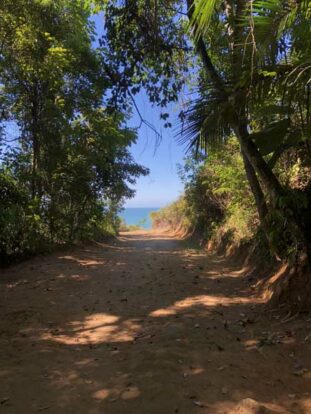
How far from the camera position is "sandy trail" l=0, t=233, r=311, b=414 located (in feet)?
11.7

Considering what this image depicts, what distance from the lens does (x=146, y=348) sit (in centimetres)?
482

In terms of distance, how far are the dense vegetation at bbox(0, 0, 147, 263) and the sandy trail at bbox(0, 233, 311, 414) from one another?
327 cm

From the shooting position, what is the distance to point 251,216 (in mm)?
10156

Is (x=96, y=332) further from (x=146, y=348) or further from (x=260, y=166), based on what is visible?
(x=260, y=166)

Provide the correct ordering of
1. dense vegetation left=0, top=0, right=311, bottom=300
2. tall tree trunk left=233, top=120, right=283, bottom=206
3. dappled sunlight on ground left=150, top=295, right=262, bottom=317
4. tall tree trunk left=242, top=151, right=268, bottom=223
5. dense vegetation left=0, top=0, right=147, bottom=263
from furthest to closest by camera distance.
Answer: dense vegetation left=0, top=0, right=147, bottom=263 < tall tree trunk left=242, top=151, right=268, bottom=223 < dappled sunlight on ground left=150, top=295, right=262, bottom=317 < tall tree trunk left=233, top=120, right=283, bottom=206 < dense vegetation left=0, top=0, right=311, bottom=300

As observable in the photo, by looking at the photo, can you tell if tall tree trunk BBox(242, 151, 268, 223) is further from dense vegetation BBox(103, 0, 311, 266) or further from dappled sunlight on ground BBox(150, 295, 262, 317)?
dappled sunlight on ground BBox(150, 295, 262, 317)

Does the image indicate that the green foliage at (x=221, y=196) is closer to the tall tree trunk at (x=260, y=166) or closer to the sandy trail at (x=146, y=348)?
the tall tree trunk at (x=260, y=166)

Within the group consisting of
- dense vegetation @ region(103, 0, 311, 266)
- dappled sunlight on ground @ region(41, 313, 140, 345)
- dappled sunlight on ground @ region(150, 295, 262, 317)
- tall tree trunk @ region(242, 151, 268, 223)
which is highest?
dense vegetation @ region(103, 0, 311, 266)

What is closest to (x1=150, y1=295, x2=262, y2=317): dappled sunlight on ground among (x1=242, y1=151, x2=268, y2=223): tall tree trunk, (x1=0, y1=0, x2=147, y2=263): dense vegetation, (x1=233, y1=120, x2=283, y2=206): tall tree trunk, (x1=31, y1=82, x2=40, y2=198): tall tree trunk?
(x1=242, y1=151, x2=268, y2=223): tall tree trunk

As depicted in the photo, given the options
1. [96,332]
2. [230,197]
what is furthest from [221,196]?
[96,332]

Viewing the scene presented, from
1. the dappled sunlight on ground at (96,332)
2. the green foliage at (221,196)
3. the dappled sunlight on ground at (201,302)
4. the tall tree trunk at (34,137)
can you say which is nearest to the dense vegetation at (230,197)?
the green foliage at (221,196)

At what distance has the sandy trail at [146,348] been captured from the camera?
140 inches

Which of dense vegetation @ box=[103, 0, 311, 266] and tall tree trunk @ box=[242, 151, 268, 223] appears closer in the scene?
dense vegetation @ box=[103, 0, 311, 266]

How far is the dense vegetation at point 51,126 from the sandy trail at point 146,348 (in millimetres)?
3268
